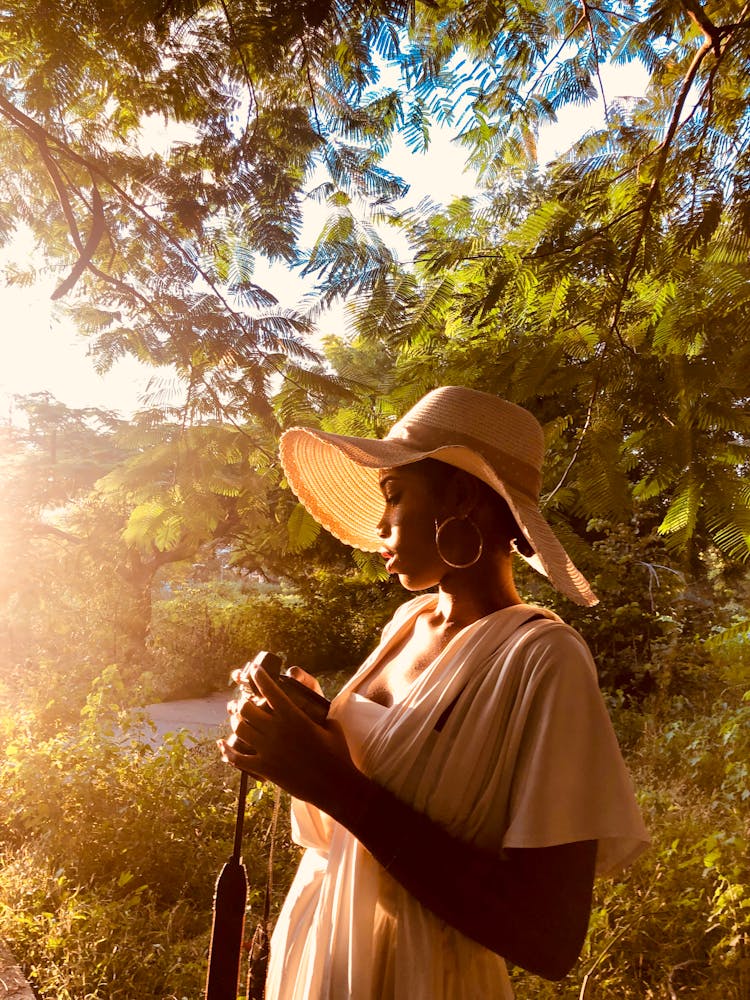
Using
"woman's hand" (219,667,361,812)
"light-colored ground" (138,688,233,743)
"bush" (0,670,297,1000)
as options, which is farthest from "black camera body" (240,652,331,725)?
"light-colored ground" (138,688,233,743)

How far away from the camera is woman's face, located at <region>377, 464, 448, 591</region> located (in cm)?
133

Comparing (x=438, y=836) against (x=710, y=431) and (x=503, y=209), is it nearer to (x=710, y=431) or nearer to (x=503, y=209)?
(x=710, y=431)

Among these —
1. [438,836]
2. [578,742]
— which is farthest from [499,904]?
[578,742]

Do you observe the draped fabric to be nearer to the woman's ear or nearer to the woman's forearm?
the woman's forearm

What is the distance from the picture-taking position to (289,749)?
112 cm

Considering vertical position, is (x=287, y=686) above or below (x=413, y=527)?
below

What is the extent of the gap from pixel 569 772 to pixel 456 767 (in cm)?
17

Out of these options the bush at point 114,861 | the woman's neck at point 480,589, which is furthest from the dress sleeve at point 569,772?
the bush at point 114,861

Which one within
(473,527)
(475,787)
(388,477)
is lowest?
(475,787)

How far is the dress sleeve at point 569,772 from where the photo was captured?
41.3 inches

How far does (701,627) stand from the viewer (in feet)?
23.6

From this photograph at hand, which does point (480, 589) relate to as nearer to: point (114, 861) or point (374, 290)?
point (374, 290)

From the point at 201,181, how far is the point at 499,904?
8.50ft

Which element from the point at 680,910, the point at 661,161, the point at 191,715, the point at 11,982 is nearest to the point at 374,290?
the point at 661,161
